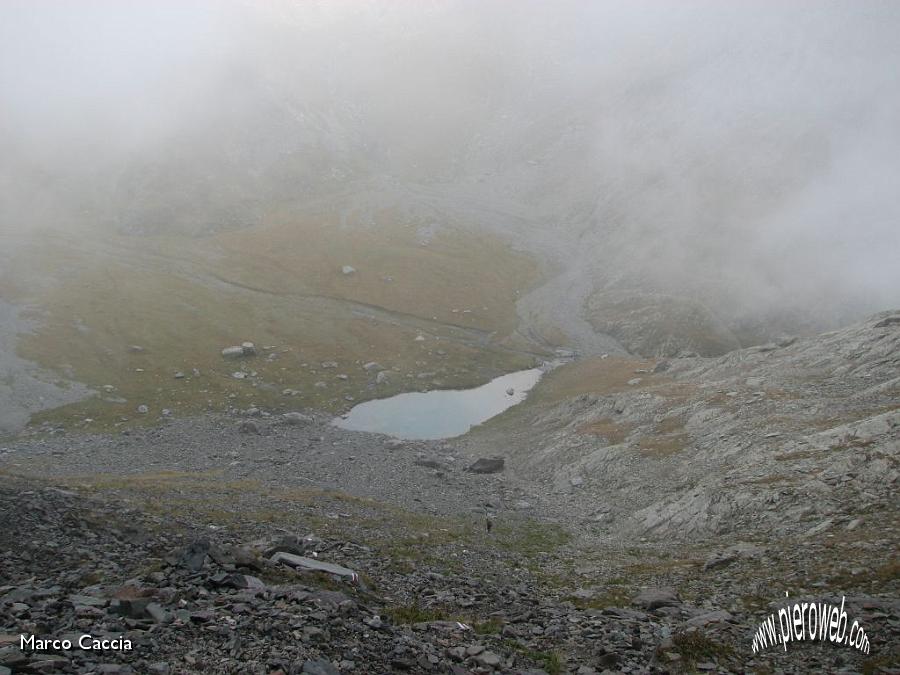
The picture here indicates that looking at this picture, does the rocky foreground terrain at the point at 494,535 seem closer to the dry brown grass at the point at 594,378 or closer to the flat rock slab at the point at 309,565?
the flat rock slab at the point at 309,565

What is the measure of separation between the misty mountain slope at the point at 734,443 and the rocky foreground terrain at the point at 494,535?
29cm

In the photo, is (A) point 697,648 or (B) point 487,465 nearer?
(A) point 697,648

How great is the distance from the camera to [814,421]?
56.6 meters

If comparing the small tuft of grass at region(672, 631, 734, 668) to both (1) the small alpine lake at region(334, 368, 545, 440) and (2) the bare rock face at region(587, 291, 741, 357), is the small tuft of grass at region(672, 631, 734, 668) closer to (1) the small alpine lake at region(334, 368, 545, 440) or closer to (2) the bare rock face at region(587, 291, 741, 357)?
(1) the small alpine lake at region(334, 368, 545, 440)

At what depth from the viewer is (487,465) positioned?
254 feet

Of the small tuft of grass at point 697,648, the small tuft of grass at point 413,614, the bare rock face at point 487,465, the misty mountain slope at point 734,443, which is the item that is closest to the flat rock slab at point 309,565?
the small tuft of grass at point 413,614

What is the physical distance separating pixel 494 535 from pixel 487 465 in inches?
1056

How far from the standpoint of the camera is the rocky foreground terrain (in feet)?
76.5

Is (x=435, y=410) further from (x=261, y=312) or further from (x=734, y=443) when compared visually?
(x=734, y=443)

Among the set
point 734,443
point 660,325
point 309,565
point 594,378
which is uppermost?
point 660,325

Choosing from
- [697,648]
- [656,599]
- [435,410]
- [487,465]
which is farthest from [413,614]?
[435,410]

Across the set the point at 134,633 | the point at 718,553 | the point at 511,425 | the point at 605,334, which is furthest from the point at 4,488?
the point at 605,334

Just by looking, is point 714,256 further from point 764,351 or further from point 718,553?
point 718,553

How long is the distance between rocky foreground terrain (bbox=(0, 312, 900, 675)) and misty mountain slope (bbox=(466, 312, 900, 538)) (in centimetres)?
29
